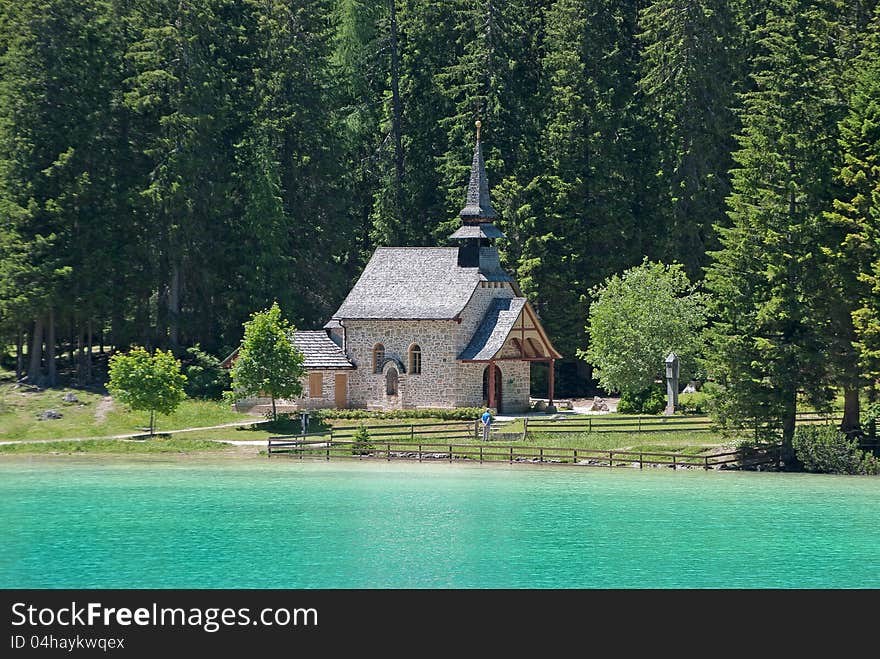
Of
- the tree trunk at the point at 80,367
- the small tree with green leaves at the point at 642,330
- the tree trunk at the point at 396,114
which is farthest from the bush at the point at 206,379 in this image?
the small tree with green leaves at the point at 642,330

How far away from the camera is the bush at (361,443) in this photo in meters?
68.8

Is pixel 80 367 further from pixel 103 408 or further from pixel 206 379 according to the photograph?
pixel 206 379

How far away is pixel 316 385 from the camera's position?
272 ft

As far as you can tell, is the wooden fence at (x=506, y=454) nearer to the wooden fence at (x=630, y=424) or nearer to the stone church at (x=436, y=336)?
the wooden fence at (x=630, y=424)

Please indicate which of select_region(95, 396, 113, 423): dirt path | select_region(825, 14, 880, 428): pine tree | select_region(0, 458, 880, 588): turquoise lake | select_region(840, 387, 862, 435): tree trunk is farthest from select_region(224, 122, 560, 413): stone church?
select_region(825, 14, 880, 428): pine tree

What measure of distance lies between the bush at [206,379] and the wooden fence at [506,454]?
1565cm

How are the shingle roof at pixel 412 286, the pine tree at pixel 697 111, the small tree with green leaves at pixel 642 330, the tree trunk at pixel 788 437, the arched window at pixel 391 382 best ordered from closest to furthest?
the tree trunk at pixel 788 437, the small tree with green leaves at pixel 642 330, the shingle roof at pixel 412 286, the arched window at pixel 391 382, the pine tree at pixel 697 111

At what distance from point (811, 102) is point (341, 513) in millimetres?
27130

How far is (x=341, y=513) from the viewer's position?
52.9 meters

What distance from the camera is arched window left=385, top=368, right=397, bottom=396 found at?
83.1m

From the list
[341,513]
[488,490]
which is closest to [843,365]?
[488,490]

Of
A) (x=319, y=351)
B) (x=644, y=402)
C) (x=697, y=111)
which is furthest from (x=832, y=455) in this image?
(x=697, y=111)

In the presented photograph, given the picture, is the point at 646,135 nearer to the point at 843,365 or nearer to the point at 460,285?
the point at 460,285

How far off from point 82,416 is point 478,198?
2243 centimetres
